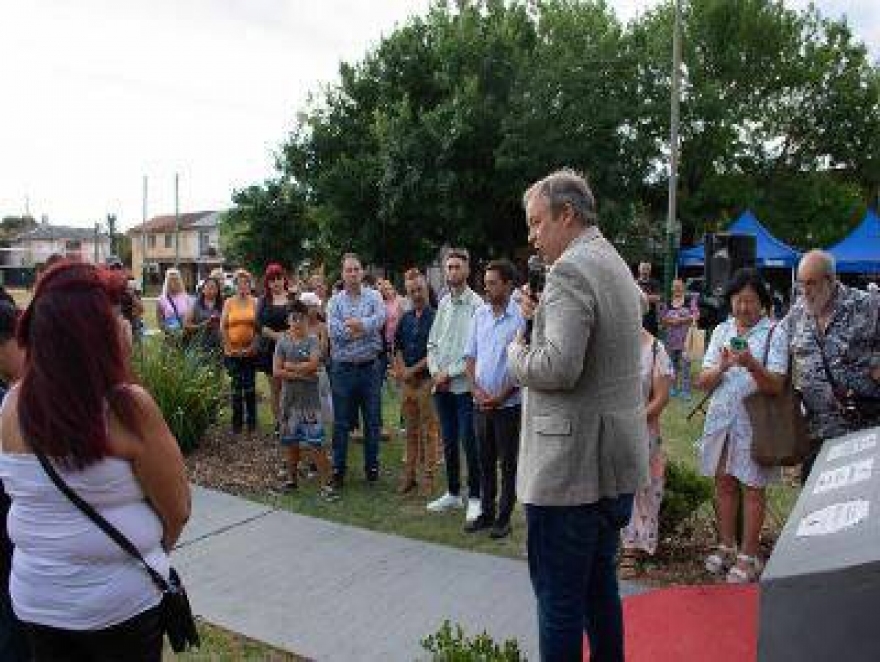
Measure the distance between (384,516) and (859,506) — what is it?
4.37 m

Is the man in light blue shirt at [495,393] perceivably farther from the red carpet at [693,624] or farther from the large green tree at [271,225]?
the large green tree at [271,225]

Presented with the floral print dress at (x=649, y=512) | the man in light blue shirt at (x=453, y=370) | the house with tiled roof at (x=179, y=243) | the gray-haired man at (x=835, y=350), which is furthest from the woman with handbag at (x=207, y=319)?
the house with tiled roof at (x=179, y=243)

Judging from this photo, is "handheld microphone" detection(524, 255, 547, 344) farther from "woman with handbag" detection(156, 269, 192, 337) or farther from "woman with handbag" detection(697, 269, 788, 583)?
"woman with handbag" detection(156, 269, 192, 337)

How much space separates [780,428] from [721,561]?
96 cm

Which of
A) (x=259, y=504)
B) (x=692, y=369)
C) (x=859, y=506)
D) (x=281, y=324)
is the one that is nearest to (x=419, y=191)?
(x=692, y=369)

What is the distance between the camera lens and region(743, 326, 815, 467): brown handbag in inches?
188

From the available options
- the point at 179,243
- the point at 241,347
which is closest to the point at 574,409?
the point at 241,347

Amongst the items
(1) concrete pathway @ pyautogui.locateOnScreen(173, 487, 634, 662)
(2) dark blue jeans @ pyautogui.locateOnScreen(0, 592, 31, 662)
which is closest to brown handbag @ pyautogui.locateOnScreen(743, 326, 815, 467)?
(1) concrete pathway @ pyautogui.locateOnScreen(173, 487, 634, 662)

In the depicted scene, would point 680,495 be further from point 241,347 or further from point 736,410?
point 241,347

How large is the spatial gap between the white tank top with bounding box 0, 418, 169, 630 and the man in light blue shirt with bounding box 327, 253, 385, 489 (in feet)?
16.0

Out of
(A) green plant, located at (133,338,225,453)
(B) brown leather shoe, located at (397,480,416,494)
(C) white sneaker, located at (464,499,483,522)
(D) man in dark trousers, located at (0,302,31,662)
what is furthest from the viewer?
(A) green plant, located at (133,338,225,453)

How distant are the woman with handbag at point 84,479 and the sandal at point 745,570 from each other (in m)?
3.61

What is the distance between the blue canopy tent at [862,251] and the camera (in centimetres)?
2138

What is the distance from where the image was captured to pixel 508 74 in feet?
80.2
